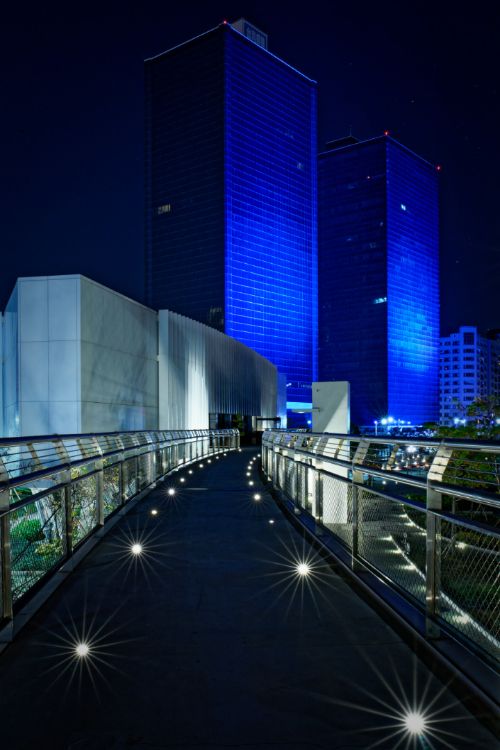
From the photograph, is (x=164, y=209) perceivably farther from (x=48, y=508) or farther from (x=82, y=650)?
(x=82, y=650)

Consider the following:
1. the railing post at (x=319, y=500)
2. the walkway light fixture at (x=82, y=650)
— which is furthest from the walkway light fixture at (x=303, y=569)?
the walkway light fixture at (x=82, y=650)

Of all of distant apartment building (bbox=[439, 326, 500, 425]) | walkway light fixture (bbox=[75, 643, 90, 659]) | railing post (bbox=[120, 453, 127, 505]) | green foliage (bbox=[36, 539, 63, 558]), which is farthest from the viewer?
distant apartment building (bbox=[439, 326, 500, 425])

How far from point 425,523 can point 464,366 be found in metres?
180

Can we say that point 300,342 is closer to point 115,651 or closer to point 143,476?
point 143,476

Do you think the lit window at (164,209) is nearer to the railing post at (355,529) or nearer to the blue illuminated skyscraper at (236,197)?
the blue illuminated skyscraper at (236,197)

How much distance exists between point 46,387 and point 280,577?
17.3 m

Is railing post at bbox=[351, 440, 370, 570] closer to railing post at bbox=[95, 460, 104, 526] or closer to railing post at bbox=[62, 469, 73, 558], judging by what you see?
railing post at bbox=[62, 469, 73, 558]

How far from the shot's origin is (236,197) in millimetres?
133250

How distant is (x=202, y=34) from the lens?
145625mm

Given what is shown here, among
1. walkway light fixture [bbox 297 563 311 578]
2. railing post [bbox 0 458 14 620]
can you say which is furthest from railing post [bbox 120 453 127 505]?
railing post [bbox 0 458 14 620]

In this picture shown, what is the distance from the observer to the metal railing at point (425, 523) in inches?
149

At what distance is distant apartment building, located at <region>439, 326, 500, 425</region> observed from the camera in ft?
570

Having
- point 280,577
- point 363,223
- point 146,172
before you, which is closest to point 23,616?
point 280,577

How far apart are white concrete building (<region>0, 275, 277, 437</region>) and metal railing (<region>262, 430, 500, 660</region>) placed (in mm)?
13384
